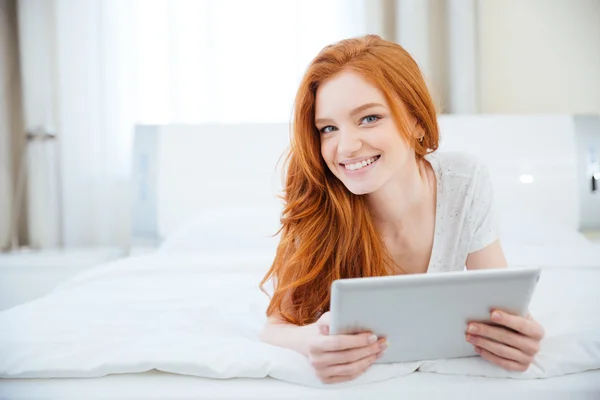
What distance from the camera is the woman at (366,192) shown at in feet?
3.31

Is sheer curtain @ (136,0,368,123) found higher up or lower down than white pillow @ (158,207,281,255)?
higher up

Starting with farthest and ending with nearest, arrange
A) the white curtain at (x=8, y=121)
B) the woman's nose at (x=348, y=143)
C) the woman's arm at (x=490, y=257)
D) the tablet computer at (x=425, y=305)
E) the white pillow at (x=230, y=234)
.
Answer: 1. the white curtain at (x=8, y=121)
2. the white pillow at (x=230, y=234)
3. the woman's arm at (x=490, y=257)
4. the woman's nose at (x=348, y=143)
5. the tablet computer at (x=425, y=305)

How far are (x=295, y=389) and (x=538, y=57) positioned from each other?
2.07 metres

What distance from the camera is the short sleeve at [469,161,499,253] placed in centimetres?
117

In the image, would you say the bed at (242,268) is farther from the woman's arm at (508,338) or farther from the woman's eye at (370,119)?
the woman's eye at (370,119)

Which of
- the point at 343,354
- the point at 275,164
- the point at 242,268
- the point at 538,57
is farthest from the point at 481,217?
the point at 538,57

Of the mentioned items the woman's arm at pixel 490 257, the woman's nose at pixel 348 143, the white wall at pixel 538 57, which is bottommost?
the woman's arm at pixel 490 257

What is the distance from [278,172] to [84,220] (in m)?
0.91

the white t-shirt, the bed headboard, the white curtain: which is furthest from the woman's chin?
the white curtain

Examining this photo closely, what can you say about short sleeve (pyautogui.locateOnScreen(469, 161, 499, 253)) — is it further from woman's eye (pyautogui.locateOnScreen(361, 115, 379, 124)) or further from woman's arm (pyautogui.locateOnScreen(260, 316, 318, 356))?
woman's arm (pyautogui.locateOnScreen(260, 316, 318, 356))

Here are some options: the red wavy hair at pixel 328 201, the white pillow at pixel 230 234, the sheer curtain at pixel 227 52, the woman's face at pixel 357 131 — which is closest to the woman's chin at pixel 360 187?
the woman's face at pixel 357 131

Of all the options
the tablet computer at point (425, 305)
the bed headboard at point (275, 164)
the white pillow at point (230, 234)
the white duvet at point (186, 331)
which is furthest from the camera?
the bed headboard at point (275, 164)

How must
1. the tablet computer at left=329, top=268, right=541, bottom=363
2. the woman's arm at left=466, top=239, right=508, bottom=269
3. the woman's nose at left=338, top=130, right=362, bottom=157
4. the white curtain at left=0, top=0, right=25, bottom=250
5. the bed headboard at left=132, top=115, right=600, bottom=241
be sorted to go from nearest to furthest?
1. the tablet computer at left=329, top=268, right=541, bottom=363
2. the woman's nose at left=338, top=130, right=362, bottom=157
3. the woman's arm at left=466, top=239, right=508, bottom=269
4. the bed headboard at left=132, top=115, right=600, bottom=241
5. the white curtain at left=0, top=0, right=25, bottom=250

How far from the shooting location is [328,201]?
1.15 metres
